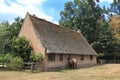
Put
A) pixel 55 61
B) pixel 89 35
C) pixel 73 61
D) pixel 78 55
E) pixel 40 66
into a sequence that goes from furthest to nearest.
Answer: pixel 89 35, pixel 78 55, pixel 73 61, pixel 55 61, pixel 40 66

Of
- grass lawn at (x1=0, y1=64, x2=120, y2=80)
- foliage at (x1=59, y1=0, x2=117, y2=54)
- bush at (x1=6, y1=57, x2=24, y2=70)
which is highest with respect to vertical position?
foliage at (x1=59, y1=0, x2=117, y2=54)

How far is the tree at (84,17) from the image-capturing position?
201 feet

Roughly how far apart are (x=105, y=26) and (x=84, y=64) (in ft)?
72.8

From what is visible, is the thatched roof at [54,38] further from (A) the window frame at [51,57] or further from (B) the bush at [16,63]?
(B) the bush at [16,63]

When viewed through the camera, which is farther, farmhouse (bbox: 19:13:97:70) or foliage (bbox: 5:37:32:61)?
farmhouse (bbox: 19:13:97:70)

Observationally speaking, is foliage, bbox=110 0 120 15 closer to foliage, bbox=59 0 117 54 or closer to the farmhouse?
foliage, bbox=59 0 117 54

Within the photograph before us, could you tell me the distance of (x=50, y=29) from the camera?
120ft

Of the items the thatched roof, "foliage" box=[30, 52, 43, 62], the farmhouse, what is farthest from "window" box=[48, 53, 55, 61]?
"foliage" box=[30, 52, 43, 62]

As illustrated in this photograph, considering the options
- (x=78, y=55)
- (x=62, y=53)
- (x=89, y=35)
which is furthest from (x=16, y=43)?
(x=89, y=35)

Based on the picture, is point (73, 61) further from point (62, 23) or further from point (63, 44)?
point (62, 23)

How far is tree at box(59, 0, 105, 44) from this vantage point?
201 feet

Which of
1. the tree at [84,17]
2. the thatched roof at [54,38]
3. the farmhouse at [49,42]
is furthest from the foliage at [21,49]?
the tree at [84,17]

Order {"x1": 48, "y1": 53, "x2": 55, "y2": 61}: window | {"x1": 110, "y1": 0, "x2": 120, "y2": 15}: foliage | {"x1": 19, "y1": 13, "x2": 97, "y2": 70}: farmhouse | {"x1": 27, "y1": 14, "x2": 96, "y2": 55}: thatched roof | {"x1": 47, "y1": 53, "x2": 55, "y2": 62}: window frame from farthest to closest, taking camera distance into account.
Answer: {"x1": 110, "y1": 0, "x2": 120, "y2": 15}: foliage, {"x1": 27, "y1": 14, "x2": 96, "y2": 55}: thatched roof, {"x1": 48, "y1": 53, "x2": 55, "y2": 61}: window, {"x1": 47, "y1": 53, "x2": 55, "y2": 62}: window frame, {"x1": 19, "y1": 13, "x2": 97, "y2": 70}: farmhouse

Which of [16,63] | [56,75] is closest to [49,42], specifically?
[16,63]
